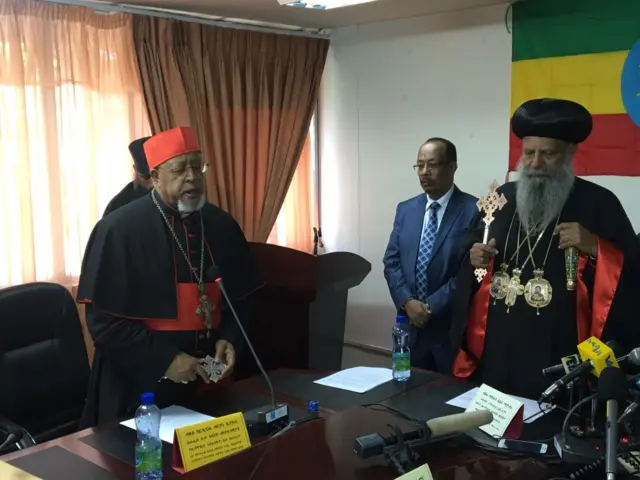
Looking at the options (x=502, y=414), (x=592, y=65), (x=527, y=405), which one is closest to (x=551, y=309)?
(x=527, y=405)

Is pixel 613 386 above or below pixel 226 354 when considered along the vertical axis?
above

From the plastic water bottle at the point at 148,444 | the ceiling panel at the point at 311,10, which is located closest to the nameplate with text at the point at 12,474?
the plastic water bottle at the point at 148,444

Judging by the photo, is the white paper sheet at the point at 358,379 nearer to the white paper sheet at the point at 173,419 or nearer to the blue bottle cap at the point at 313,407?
the blue bottle cap at the point at 313,407

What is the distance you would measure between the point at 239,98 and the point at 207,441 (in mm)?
3005

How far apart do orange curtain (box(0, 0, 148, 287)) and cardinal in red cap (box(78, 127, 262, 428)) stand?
1.19 metres

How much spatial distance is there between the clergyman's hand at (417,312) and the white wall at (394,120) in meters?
1.18

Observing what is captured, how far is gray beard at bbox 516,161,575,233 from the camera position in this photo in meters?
2.37

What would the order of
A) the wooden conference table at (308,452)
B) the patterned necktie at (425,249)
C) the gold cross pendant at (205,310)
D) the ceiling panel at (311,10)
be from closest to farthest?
the wooden conference table at (308,452) → the gold cross pendant at (205,310) → the patterned necktie at (425,249) → the ceiling panel at (311,10)

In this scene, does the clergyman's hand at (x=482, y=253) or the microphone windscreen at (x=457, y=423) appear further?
the clergyman's hand at (x=482, y=253)

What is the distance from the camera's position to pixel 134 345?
2270 mm

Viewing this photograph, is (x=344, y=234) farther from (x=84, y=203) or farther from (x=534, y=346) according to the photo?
(x=534, y=346)

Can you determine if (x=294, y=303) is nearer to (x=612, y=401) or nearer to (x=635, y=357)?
(x=635, y=357)

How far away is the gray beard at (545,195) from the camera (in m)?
2.37

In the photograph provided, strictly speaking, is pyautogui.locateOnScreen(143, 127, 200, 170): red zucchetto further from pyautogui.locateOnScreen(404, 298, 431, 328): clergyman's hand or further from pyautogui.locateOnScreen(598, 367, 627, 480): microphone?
pyautogui.locateOnScreen(598, 367, 627, 480): microphone
